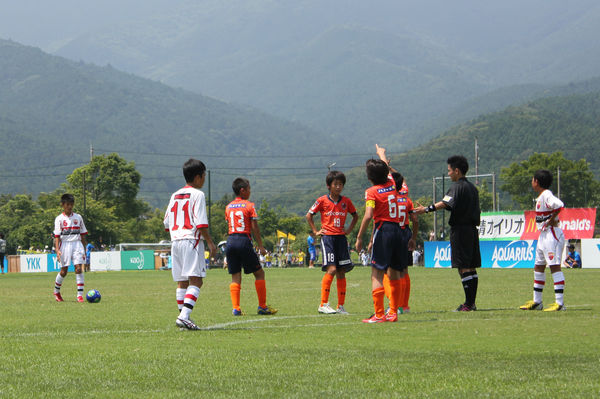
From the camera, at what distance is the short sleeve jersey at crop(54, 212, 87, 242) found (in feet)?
58.4

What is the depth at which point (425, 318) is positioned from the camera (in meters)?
11.6

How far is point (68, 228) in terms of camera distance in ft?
58.5

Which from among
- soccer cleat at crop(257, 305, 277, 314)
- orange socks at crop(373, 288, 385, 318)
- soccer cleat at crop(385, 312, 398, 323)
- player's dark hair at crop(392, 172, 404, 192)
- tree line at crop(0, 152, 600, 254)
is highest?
tree line at crop(0, 152, 600, 254)

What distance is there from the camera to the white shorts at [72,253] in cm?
1766

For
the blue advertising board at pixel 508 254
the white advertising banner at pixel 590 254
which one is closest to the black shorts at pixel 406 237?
the blue advertising board at pixel 508 254

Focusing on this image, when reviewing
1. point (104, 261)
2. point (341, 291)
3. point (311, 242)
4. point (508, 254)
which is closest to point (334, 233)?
point (341, 291)

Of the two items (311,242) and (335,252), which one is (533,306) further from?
(311,242)

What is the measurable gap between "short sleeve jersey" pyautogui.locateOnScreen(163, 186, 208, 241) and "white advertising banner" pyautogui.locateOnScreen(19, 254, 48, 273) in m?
50.8

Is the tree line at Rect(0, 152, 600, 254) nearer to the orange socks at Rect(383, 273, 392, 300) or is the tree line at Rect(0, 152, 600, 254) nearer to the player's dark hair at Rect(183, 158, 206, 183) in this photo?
the orange socks at Rect(383, 273, 392, 300)

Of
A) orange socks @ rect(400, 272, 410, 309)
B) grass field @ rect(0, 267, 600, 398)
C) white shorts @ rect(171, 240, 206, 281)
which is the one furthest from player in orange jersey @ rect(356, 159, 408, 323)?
white shorts @ rect(171, 240, 206, 281)

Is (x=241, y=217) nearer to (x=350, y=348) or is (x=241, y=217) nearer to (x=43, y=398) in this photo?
(x=350, y=348)

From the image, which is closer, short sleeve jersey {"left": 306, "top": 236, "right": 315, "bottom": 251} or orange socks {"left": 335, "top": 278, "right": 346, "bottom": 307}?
orange socks {"left": 335, "top": 278, "right": 346, "bottom": 307}

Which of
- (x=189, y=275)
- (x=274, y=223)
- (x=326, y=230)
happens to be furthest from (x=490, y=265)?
(x=274, y=223)

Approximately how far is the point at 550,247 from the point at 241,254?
16.2ft
